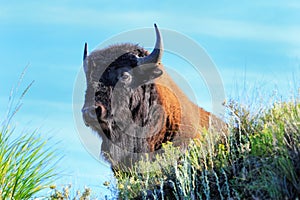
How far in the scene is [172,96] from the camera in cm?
1090

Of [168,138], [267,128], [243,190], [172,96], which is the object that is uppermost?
[172,96]

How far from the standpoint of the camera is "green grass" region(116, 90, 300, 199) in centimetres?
609

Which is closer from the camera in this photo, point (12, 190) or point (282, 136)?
point (282, 136)

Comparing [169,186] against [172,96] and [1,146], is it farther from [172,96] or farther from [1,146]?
[172,96]

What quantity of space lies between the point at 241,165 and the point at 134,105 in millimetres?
4097

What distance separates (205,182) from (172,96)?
4.05 meters

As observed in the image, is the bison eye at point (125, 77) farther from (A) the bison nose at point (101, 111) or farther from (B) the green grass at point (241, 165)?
(B) the green grass at point (241, 165)

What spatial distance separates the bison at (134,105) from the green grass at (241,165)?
2293 mm

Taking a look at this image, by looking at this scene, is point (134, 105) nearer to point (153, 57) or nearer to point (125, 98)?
point (125, 98)

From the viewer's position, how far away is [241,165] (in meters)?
6.96


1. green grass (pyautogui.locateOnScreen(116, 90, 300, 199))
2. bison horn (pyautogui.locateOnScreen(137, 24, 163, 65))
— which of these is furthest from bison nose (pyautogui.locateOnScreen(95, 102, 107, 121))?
green grass (pyautogui.locateOnScreen(116, 90, 300, 199))

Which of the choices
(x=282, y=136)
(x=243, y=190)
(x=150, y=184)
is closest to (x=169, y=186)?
(x=150, y=184)

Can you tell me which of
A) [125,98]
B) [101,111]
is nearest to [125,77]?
[125,98]

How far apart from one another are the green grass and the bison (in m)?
2.29
